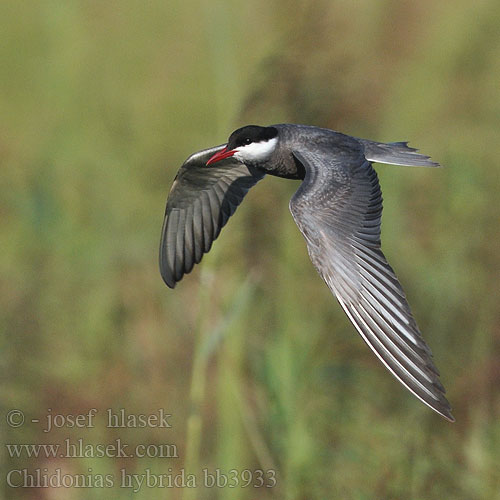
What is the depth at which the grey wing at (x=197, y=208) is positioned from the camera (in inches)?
215

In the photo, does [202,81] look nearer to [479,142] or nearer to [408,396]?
[479,142]

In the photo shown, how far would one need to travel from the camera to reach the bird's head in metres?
4.90

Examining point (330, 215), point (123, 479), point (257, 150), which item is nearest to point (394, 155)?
point (257, 150)

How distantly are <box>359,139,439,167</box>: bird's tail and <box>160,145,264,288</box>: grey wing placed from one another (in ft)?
1.85

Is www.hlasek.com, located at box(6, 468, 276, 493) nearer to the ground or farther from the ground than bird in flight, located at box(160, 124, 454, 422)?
nearer to the ground

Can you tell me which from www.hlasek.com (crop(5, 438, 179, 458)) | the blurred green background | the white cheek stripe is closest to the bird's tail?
the blurred green background

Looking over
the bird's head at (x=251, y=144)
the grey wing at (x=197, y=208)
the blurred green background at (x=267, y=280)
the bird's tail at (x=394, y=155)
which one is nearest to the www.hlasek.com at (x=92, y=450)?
the blurred green background at (x=267, y=280)

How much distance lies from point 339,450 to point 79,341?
1667 mm

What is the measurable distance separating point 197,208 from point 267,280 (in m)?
0.48

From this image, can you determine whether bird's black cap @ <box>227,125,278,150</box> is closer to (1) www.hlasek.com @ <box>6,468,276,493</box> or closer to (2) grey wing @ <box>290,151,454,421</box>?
(2) grey wing @ <box>290,151,454,421</box>

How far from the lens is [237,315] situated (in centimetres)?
470

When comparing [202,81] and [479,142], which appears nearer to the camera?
[479,142]

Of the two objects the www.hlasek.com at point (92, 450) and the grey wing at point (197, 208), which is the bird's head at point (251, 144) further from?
the www.hlasek.com at point (92, 450)

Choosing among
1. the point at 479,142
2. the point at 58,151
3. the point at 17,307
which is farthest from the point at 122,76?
the point at 17,307
